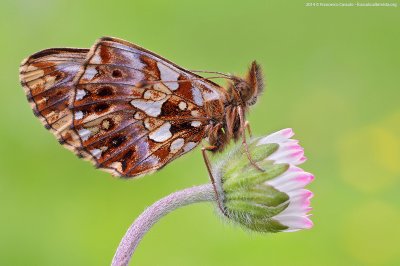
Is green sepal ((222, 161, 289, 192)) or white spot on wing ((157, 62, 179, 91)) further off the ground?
white spot on wing ((157, 62, 179, 91))

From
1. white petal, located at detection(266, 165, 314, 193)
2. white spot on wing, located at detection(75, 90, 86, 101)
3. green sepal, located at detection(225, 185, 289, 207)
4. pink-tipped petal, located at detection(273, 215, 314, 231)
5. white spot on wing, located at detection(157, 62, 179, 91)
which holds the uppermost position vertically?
white spot on wing, located at detection(157, 62, 179, 91)

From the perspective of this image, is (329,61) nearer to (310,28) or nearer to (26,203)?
(310,28)

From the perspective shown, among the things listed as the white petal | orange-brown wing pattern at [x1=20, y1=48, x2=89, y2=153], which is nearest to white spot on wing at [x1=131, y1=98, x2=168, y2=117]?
orange-brown wing pattern at [x1=20, y1=48, x2=89, y2=153]

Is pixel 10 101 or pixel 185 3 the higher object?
pixel 185 3

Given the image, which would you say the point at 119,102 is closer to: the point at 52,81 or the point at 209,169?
the point at 52,81

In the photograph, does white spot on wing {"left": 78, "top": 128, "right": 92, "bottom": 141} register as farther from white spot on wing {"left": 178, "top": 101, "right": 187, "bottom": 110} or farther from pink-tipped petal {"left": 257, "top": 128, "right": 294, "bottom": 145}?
pink-tipped petal {"left": 257, "top": 128, "right": 294, "bottom": 145}

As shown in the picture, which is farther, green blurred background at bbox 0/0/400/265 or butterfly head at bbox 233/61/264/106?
green blurred background at bbox 0/0/400/265

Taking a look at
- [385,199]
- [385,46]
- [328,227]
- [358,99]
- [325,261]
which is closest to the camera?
[325,261]

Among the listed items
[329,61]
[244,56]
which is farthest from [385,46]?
[244,56]
